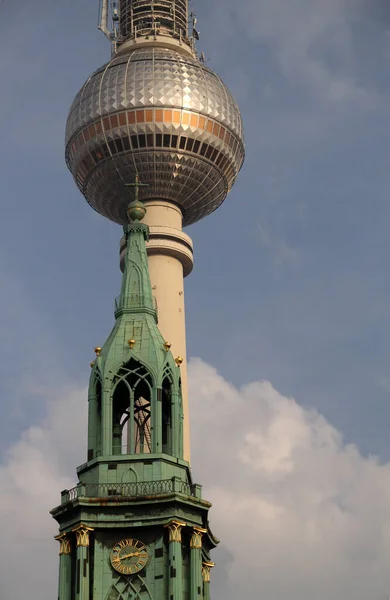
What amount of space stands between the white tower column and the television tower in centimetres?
13

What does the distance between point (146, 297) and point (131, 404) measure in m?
9.53

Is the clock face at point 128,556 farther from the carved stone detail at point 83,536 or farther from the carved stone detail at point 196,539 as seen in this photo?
the carved stone detail at point 196,539

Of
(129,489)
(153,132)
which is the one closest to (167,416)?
(129,489)

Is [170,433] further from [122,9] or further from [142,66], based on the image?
[122,9]

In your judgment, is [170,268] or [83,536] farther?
[170,268]

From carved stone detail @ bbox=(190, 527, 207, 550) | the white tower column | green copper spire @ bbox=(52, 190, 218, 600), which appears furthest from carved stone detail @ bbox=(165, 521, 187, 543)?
the white tower column

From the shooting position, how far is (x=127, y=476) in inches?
3226

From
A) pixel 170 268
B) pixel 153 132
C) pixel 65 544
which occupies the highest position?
pixel 153 132

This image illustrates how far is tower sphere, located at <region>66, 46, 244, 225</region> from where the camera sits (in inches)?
4978

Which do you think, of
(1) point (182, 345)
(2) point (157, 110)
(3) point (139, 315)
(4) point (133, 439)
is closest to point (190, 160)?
(2) point (157, 110)

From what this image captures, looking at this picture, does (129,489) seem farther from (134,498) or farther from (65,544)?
(65,544)

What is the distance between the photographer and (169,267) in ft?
413

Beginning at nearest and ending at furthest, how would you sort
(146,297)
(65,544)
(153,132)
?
(65,544) → (146,297) → (153,132)

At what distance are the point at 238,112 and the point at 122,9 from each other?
57.8ft
